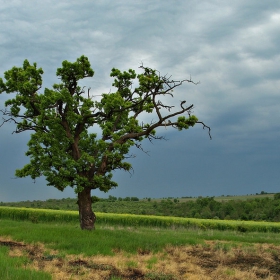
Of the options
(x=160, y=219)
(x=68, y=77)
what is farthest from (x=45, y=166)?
(x=160, y=219)

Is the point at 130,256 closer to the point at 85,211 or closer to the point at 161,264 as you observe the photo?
the point at 161,264

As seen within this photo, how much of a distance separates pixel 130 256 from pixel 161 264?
1.69m

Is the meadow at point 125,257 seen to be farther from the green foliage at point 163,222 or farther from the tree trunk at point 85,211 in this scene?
the green foliage at point 163,222

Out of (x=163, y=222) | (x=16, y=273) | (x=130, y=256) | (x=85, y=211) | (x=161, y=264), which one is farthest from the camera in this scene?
(x=163, y=222)

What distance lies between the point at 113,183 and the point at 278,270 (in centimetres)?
1036

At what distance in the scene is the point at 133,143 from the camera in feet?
72.4

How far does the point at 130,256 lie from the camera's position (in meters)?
15.2

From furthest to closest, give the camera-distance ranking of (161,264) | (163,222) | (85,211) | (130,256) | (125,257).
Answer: (163,222) → (85,211) → (130,256) → (125,257) → (161,264)

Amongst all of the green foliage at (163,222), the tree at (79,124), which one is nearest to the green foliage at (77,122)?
the tree at (79,124)

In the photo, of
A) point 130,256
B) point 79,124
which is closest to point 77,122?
point 79,124

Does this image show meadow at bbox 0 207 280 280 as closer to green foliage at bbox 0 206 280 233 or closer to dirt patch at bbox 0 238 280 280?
dirt patch at bbox 0 238 280 280

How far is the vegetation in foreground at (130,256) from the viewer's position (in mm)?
12273

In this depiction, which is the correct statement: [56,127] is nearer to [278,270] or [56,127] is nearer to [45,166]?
[45,166]

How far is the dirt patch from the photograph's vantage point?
11.9 meters
